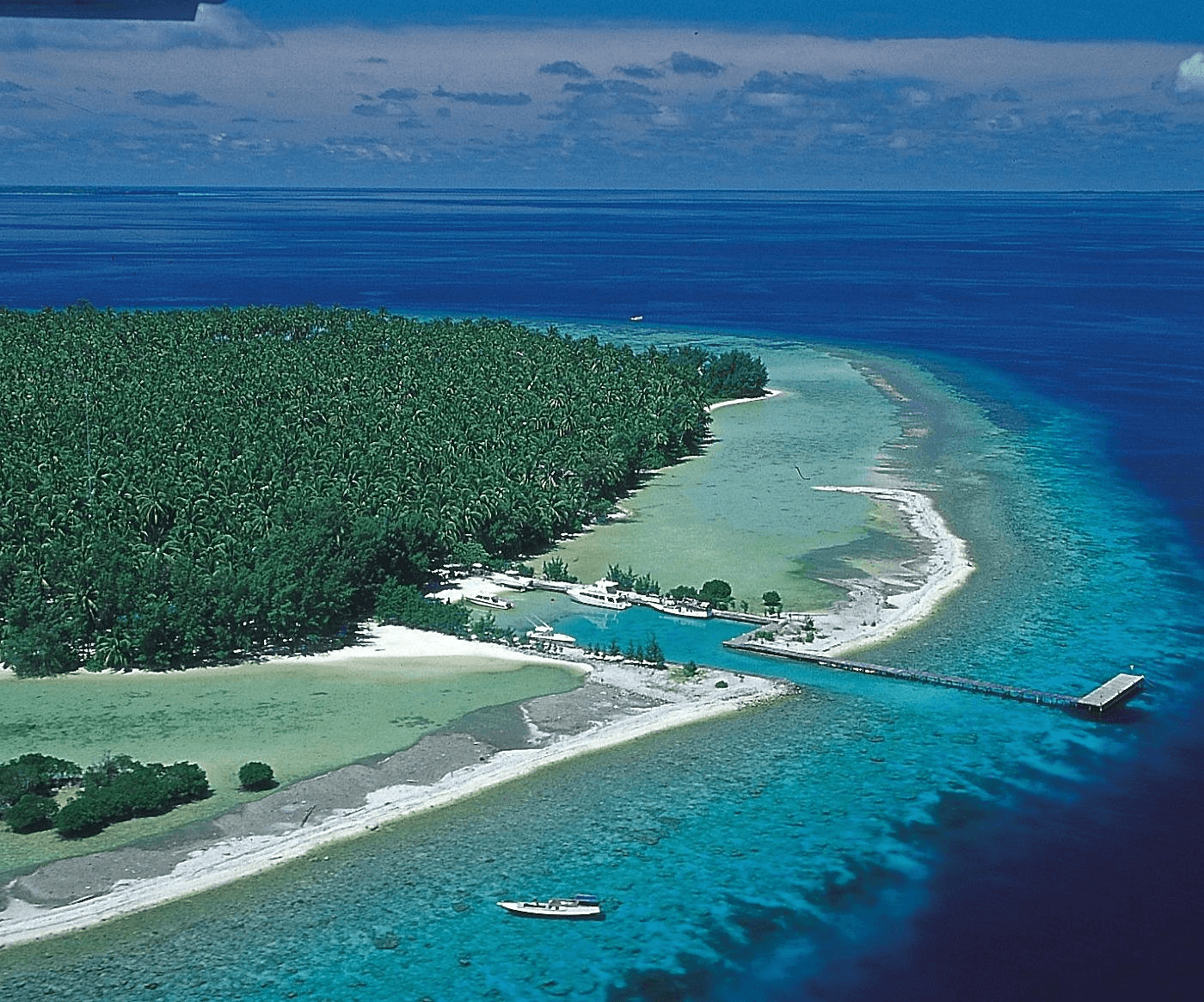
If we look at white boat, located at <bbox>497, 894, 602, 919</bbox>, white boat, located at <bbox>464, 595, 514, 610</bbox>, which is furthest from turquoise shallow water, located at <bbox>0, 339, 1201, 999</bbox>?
white boat, located at <bbox>464, 595, 514, 610</bbox>

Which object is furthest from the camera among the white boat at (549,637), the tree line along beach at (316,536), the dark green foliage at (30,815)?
the white boat at (549,637)

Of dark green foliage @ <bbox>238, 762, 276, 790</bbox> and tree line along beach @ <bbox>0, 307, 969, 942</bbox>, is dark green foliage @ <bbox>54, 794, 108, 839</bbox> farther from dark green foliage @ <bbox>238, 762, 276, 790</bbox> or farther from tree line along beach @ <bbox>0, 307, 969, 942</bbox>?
dark green foliage @ <bbox>238, 762, 276, 790</bbox>

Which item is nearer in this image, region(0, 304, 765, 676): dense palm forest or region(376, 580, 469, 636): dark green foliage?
region(0, 304, 765, 676): dense palm forest

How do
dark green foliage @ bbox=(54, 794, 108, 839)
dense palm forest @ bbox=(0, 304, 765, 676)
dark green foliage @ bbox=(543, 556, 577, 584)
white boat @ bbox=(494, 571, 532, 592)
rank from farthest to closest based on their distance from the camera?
dark green foliage @ bbox=(543, 556, 577, 584) < white boat @ bbox=(494, 571, 532, 592) < dense palm forest @ bbox=(0, 304, 765, 676) < dark green foliage @ bbox=(54, 794, 108, 839)

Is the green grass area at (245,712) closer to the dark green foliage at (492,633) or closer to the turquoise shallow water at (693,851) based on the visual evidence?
the dark green foliage at (492,633)

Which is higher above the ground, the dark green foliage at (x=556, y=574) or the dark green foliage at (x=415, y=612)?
the dark green foliage at (x=556, y=574)

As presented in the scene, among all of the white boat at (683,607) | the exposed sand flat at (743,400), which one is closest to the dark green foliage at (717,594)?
the white boat at (683,607)

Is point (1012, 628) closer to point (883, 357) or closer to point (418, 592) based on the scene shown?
point (418, 592)
